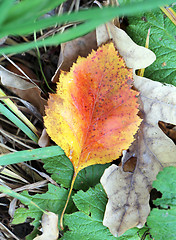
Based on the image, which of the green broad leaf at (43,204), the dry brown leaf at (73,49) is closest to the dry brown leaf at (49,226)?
the green broad leaf at (43,204)

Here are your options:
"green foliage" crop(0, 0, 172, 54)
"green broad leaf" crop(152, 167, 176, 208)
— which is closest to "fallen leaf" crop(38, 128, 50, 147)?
"green broad leaf" crop(152, 167, 176, 208)

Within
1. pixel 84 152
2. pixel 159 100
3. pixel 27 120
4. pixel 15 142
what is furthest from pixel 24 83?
pixel 159 100

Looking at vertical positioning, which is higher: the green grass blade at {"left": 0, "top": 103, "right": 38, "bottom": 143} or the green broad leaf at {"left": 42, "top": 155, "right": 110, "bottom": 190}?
the green grass blade at {"left": 0, "top": 103, "right": 38, "bottom": 143}

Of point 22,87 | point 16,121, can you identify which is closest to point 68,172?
point 16,121

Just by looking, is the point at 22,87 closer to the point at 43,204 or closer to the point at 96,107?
the point at 96,107

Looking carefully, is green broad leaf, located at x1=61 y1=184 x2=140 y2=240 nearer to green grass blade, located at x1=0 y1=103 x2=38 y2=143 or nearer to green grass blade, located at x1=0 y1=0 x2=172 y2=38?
green grass blade, located at x1=0 y1=103 x2=38 y2=143

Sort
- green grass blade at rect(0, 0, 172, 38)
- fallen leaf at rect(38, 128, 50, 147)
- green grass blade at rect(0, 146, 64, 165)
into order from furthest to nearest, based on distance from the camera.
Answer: fallen leaf at rect(38, 128, 50, 147) → green grass blade at rect(0, 146, 64, 165) → green grass blade at rect(0, 0, 172, 38)
